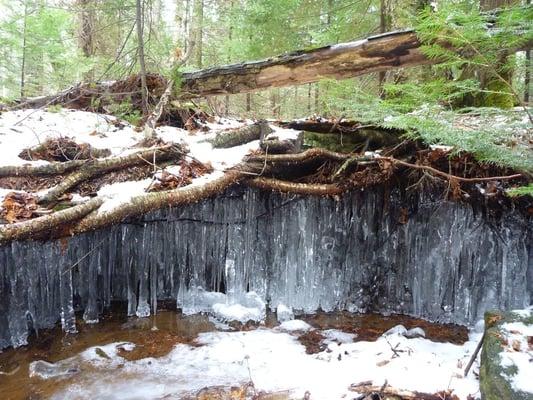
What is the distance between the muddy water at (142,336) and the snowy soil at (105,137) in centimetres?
168

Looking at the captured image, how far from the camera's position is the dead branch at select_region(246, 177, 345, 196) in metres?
4.50

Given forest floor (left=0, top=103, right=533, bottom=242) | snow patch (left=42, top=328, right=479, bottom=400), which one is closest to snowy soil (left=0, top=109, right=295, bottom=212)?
forest floor (left=0, top=103, right=533, bottom=242)

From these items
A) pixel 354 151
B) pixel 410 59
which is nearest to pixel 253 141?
pixel 354 151

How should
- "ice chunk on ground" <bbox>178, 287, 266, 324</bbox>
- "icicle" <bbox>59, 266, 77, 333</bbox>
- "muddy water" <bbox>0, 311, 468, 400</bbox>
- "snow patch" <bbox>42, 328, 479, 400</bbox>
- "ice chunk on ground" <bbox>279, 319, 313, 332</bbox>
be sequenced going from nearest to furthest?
1. "snow patch" <bbox>42, 328, 479, 400</bbox>
2. "muddy water" <bbox>0, 311, 468, 400</bbox>
3. "icicle" <bbox>59, 266, 77, 333</bbox>
4. "ice chunk on ground" <bbox>279, 319, 313, 332</bbox>
5. "ice chunk on ground" <bbox>178, 287, 266, 324</bbox>

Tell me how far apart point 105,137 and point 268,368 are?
12.1 ft

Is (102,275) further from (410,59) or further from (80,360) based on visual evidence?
(410,59)

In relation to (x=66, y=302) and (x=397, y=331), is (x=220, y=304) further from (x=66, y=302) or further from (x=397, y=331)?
(x=397, y=331)

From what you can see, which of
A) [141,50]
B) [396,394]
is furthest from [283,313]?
[141,50]

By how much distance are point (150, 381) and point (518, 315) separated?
3330 millimetres

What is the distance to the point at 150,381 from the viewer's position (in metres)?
3.74

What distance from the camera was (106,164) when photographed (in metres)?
4.16

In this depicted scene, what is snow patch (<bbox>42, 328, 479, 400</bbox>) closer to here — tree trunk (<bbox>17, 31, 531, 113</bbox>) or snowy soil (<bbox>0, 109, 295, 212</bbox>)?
snowy soil (<bbox>0, 109, 295, 212</bbox>)

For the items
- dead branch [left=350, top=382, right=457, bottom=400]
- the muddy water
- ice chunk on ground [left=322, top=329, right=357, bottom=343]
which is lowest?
the muddy water

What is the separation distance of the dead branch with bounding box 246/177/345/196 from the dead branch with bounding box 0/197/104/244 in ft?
5.56
